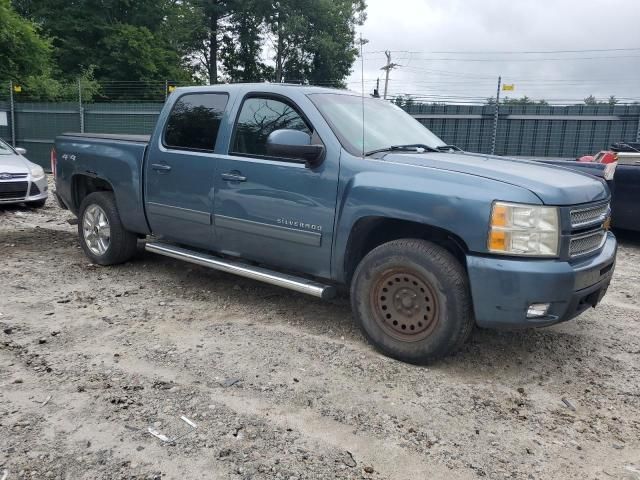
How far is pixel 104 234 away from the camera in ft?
19.4

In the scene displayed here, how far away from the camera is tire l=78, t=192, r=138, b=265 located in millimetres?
5738

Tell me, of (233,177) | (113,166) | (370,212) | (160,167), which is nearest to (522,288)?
(370,212)

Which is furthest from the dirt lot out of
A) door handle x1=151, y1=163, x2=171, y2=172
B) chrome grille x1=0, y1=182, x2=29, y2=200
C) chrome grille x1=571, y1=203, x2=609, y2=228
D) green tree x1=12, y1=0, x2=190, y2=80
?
green tree x1=12, y1=0, x2=190, y2=80

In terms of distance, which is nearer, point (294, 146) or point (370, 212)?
Result: point (370, 212)

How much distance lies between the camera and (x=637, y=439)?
9.82ft

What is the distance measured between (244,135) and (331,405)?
2404 mm

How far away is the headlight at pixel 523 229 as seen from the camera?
3281 mm

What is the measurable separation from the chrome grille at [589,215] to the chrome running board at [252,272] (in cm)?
169

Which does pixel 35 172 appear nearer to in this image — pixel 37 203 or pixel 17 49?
pixel 37 203

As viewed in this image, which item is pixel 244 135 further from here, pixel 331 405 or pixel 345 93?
pixel 331 405

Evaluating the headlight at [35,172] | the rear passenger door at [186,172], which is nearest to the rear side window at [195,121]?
the rear passenger door at [186,172]

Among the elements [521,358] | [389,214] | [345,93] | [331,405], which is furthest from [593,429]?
[345,93]

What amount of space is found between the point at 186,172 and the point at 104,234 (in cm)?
160

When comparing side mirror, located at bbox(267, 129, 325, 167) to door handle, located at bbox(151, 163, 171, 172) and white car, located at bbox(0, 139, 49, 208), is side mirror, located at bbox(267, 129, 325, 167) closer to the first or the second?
door handle, located at bbox(151, 163, 171, 172)
